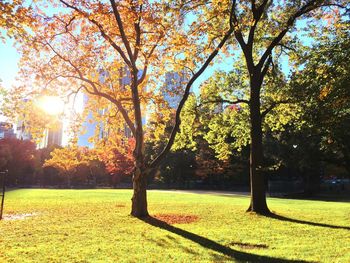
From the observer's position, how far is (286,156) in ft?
130

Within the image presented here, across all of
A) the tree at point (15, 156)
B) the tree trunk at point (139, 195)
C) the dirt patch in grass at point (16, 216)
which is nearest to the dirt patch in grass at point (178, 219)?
the tree trunk at point (139, 195)

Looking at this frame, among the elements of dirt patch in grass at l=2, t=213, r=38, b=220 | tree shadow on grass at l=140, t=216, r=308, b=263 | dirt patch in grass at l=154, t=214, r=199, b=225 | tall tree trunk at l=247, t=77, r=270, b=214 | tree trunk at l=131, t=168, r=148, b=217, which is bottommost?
tree shadow on grass at l=140, t=216, r=308, b=263

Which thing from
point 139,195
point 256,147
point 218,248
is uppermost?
point 256,147

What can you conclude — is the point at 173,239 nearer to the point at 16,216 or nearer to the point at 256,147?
the point at 16,216

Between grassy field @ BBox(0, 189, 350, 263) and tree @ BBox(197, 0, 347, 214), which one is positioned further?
tree @ BBox(197, 0, 347, 214)

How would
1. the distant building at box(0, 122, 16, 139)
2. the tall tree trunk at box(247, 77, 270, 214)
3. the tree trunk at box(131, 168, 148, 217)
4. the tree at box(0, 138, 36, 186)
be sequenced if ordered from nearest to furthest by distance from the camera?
the tree trunk at box(131, 168, 148, 217), the distant building at box(0, 122, 16, 139), the tall tree trunk at box(247, 77, 270, 214), the tree at box(0, 138, 36, 186)

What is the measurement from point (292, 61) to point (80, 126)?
1131 cm

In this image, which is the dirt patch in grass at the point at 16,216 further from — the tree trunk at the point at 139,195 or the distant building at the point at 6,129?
the tree trunk at the point at 139,195

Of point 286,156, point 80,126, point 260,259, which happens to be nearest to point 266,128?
point 80,126

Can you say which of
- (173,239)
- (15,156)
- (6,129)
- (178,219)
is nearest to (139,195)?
(178,219)

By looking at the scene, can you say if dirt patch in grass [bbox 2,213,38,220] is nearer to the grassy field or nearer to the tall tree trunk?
the grassy field

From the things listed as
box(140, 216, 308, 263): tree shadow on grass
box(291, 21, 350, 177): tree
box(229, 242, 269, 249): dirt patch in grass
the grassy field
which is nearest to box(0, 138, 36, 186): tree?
the grassy field

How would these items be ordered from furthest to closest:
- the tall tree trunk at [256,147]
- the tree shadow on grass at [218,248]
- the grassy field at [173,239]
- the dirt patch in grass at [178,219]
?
1. the tall tree trunk at [256,147]
2. the dirt patch in grass at [178,219]
3. the grassy field at [173,239]
4. the tree shadow on grass at [218,248]

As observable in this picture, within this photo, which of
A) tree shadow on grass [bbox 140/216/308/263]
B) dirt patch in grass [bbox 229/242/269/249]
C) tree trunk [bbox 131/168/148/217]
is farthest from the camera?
tree trunk [bbox 131/168/148/217]
